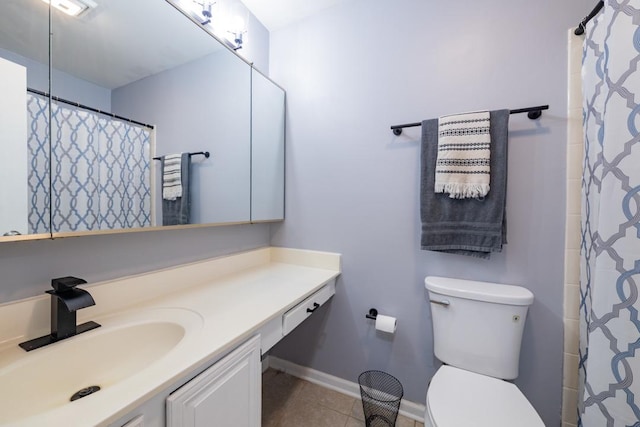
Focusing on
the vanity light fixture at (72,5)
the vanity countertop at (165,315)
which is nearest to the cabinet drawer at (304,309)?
the vanity countertop at (165,315)

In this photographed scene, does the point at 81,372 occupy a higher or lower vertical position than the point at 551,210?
lower

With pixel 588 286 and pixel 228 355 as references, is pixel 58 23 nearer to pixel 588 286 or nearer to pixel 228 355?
pixel 228 355

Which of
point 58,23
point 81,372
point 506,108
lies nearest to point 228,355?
point 81,372

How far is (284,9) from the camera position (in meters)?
1.59

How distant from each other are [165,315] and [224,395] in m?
0.38

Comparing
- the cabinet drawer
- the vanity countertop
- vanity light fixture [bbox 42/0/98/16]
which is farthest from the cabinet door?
vanity light fixture [bbox 42/0/98/16]

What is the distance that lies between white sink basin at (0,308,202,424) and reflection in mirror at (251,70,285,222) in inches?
30.8

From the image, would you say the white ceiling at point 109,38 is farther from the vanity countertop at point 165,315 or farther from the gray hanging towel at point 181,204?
the vanity countertop at point 165,315

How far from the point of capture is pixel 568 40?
42.6 inches

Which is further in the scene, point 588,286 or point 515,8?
point 515,8

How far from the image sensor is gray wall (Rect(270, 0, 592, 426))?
1132mm

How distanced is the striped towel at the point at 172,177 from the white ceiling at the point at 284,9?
1.18m

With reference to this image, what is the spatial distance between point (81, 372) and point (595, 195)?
1846 mm

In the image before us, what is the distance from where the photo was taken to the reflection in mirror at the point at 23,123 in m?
0.67
